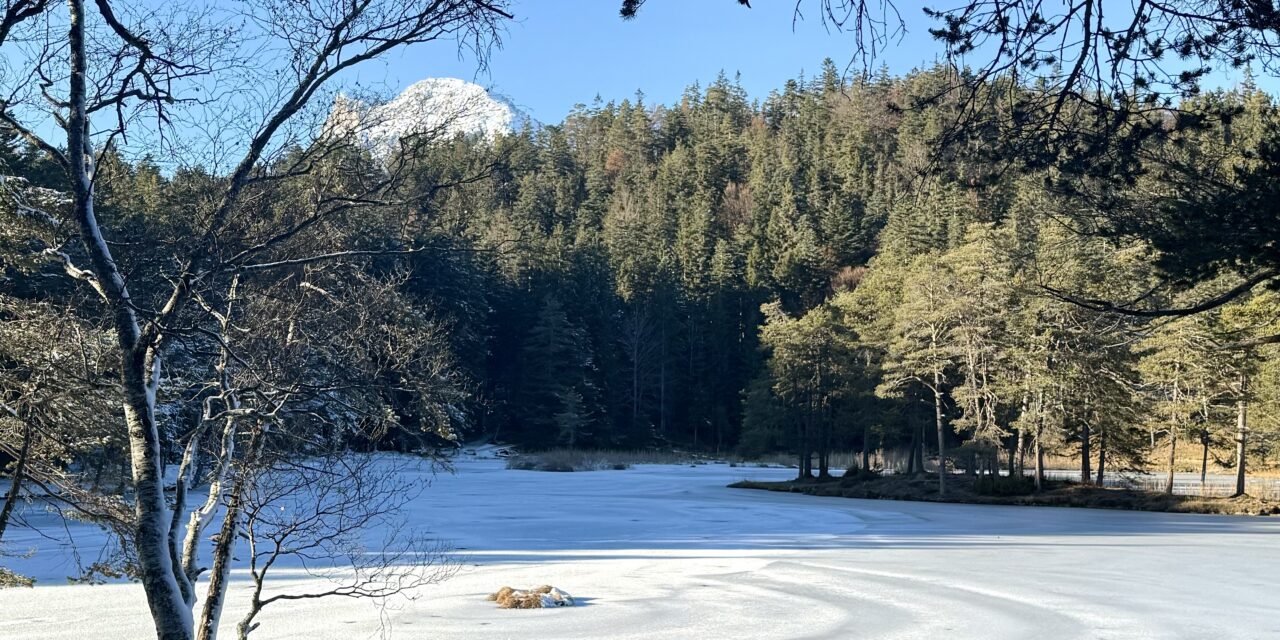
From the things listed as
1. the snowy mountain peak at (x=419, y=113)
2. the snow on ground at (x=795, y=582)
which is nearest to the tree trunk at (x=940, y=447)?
the snow on ground at (x=795, y=582)

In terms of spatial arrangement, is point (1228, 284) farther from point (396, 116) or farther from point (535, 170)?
point (535, 170)

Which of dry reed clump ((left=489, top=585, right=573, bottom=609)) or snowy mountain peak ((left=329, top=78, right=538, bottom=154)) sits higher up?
snowy mountain peak ((left=329, top=78, right=538, bottom=154))

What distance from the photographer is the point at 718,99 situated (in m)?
124

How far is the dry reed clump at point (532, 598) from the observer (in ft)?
43.2

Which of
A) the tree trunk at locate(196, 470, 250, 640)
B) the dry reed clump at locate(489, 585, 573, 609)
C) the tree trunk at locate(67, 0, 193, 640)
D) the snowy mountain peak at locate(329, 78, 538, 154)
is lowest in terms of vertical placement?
the dry reed clump at locate(489, 585, 573, 609)

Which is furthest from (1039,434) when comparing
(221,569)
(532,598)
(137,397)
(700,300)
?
(700,300)

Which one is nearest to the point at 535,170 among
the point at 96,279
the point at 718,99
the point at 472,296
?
the point at 718,99

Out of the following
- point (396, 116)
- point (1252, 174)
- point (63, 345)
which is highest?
point (1252, 174)

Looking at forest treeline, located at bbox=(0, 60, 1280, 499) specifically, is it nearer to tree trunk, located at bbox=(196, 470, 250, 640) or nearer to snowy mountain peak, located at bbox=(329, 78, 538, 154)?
snowy mountain peak, located at bbox=(329, 78, 538, 154)

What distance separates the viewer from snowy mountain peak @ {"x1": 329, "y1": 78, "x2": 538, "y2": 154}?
5.39m

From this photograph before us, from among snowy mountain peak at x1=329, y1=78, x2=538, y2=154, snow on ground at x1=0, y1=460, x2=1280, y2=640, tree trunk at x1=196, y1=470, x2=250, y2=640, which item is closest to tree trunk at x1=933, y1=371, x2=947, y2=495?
snow on ground at x1=0, y1=460, x2=1280, y2=640

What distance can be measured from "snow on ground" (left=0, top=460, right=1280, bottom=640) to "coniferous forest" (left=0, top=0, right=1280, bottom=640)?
116cm

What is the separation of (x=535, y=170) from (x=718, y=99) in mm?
29570

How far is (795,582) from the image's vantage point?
15484 millimetres
